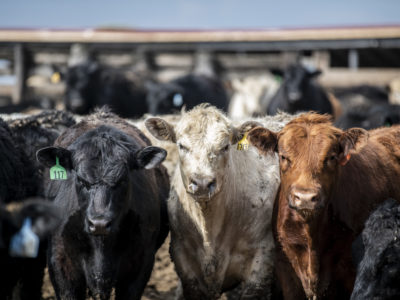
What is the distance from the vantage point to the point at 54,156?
16.0ft

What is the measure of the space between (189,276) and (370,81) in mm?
8327

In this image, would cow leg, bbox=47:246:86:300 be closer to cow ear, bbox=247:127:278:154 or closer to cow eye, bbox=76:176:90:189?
cow eye, bbox=76:176:90:189

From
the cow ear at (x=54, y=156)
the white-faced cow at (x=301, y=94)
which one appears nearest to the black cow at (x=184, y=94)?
the white-faced cow at (x=301, y=94)

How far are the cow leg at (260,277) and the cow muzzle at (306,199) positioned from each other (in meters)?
0.95

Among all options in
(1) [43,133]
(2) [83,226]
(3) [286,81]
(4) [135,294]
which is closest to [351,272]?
(4) [135,294]

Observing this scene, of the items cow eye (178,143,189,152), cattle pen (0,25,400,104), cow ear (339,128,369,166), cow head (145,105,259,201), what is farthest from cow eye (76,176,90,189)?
cattle pen (0,25,400,104)

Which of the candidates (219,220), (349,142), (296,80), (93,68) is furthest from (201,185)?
(93,68)

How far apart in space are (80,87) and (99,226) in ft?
24.0

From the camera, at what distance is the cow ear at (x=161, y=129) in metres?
5.42

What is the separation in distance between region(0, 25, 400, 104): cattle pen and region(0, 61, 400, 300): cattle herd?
636cm

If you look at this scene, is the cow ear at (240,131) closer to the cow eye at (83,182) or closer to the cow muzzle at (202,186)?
the cow muzzle at (202,186)

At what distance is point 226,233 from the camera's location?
5.37 m

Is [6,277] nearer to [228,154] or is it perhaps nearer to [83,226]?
[83,226]

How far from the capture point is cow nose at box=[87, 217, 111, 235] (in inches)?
173
